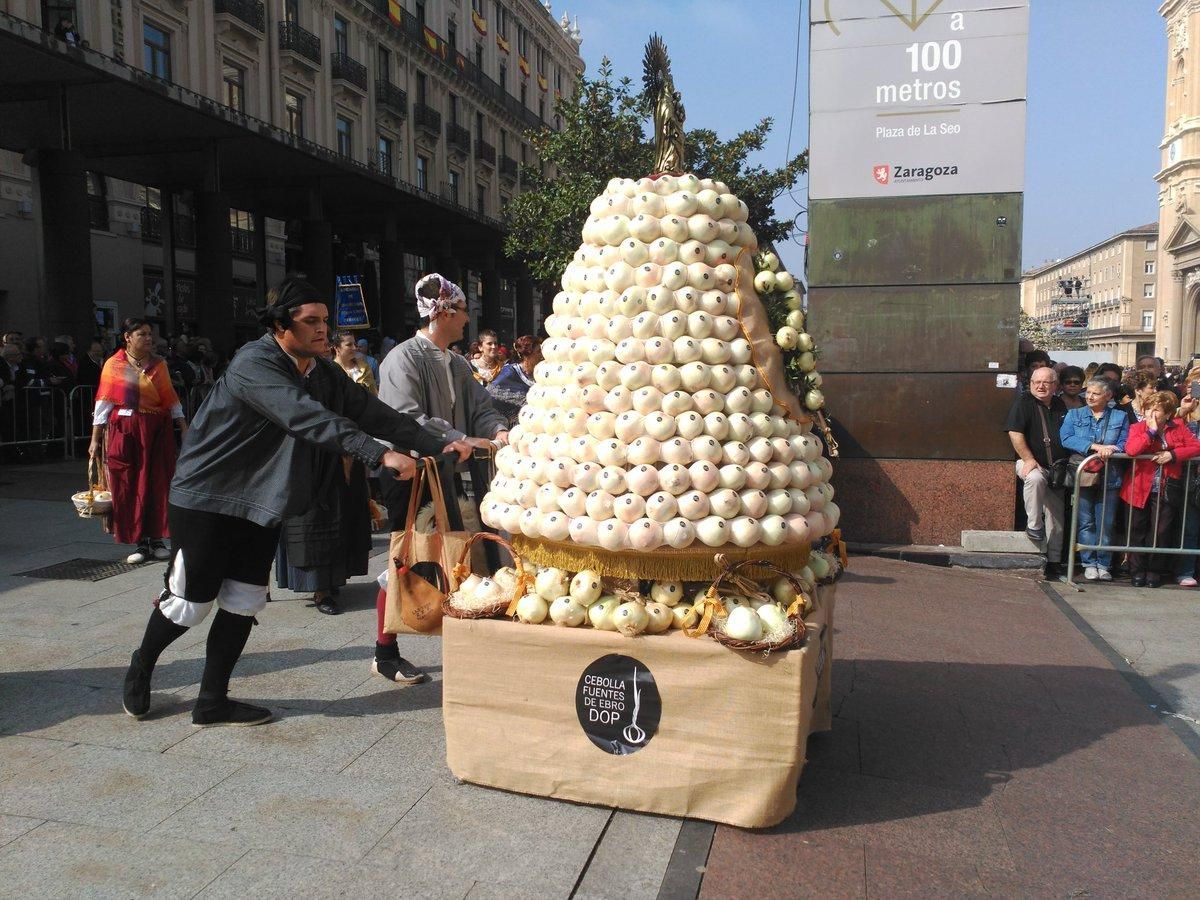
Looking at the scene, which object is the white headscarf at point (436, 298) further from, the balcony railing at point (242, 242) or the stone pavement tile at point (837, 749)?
the balcony railing at point (242, 242)

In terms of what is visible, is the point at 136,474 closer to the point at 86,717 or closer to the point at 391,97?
the point at 86,717

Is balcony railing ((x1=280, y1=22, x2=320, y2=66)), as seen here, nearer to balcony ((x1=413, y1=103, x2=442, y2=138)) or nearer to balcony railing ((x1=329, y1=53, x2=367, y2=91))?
balcony railing ((x1=329, y1=53, x2=367, y2=91))

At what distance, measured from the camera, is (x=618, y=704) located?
3.10 metres

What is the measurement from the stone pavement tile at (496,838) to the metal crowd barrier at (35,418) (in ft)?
33.9

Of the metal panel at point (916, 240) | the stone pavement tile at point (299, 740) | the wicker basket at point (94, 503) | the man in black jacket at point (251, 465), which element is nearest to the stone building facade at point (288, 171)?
the wicker basket at point (94, 503)

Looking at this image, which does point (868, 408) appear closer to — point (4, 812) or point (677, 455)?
point (677, 455)

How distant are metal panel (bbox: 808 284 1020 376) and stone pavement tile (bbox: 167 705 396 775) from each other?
5.47 metres

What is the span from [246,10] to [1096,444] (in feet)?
87.3

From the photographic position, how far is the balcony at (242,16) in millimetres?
25078

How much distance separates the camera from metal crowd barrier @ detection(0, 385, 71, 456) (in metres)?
11.3

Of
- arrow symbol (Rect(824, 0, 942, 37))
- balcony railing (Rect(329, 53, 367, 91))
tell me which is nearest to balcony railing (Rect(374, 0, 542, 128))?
balcony railing (Rect(329, 53, 367, 91))

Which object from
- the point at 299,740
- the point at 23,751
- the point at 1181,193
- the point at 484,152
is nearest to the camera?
the point at 23,751

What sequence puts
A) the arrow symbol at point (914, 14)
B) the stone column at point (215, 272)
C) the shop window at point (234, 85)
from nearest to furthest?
1. the arrow symbol at point (914, 14)
2. the stone column at point (215, 272)
3. the shop window at point (234, 85)

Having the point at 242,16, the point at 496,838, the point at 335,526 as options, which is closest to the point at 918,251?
the point at 335,526
